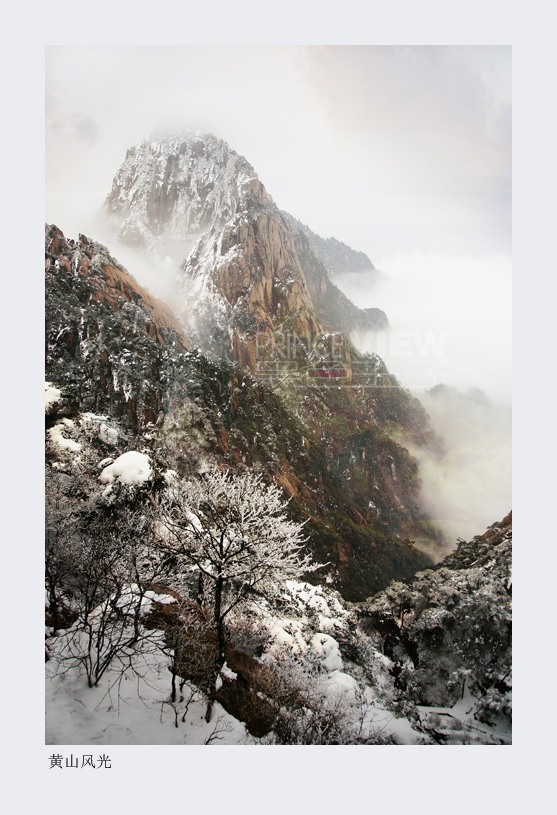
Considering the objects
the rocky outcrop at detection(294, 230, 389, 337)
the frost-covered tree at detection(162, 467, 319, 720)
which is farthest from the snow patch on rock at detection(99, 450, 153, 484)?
the rocky outcrop at detection(294, 230, 389, 337)

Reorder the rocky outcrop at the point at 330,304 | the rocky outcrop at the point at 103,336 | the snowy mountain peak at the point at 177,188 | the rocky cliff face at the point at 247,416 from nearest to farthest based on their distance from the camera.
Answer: the rocky outcrop at the point at 103,336
the rocky cliff face at the point at 247,416
the snowy mountain peak at the point at 177,188
the rocky outcrop at the point at 330,304

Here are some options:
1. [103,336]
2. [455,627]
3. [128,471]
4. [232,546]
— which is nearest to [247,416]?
[103,336]

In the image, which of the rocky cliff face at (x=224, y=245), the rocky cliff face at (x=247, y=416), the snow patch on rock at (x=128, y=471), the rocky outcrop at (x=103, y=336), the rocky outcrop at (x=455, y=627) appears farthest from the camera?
the rocky cliff face at (x=224, y=245)

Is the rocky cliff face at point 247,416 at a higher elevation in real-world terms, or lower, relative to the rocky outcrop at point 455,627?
higher

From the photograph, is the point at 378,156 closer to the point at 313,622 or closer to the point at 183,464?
the point at 183,464

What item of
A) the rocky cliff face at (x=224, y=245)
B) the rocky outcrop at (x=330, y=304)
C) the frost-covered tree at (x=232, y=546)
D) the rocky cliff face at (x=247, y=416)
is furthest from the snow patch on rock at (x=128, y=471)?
the rocky outcrop at (x=330, y=304)

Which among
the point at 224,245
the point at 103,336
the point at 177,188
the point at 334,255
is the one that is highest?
the point at 177,188

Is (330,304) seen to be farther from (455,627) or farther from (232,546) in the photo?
(232,546)

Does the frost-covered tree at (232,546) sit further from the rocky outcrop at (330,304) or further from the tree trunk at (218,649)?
the rocky outcrop at (330,304)

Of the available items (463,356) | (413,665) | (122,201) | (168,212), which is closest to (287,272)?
(168,212)

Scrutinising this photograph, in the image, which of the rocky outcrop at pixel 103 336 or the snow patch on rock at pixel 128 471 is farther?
the rocky outcrop at pixel 103 336
